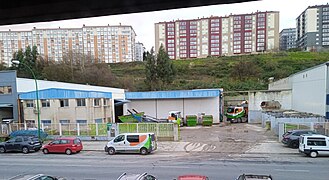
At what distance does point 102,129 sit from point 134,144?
265 inches

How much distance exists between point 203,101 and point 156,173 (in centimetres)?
2238

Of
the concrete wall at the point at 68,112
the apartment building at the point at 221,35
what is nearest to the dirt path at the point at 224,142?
the concrete wall at the point at 68,112

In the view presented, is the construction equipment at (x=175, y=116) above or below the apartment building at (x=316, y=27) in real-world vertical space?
below

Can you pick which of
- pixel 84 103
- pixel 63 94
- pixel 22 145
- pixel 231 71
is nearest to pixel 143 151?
pixel 22 145

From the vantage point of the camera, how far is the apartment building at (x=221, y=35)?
3536 inches

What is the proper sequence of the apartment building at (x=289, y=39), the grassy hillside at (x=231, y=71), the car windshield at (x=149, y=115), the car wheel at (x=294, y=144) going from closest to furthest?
1. the car windshield at (x=149, y=115)
2. the car wheel at (x=294, y=144)
3. the grassy hillside at (x=231, y=71)
4. the apartment building at (x=289, y=39)

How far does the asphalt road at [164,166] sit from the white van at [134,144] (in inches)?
20.1

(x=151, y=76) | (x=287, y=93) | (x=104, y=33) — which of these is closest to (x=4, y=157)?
(x=151, y=76)

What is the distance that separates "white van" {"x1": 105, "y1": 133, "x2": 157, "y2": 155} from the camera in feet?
54.4

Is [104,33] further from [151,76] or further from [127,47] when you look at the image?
[151,76]

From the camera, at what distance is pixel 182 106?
33438 millimetres

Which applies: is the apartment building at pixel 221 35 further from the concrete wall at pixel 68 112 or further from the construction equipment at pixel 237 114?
the concrete wall at pixel 68 112

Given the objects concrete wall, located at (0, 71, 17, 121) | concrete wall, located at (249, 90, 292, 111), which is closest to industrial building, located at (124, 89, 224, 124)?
concrete wall, located at (249, 90, 292, 111)

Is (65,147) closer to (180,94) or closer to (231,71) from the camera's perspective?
(180,94)
